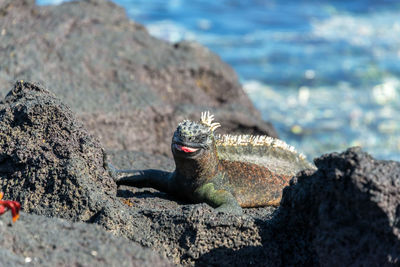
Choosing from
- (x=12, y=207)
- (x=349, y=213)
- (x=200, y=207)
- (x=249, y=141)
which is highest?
(x=349, y=213)

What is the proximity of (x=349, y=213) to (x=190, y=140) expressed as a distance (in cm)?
156

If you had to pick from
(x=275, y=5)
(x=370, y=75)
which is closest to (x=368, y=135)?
(x=370, y=75)

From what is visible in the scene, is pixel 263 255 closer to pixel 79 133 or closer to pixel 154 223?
pixel 154 223

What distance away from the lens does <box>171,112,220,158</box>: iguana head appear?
13.5 ft

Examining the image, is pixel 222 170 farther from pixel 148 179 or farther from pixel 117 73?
pixel 117 73

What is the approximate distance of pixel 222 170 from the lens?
4.65 meters

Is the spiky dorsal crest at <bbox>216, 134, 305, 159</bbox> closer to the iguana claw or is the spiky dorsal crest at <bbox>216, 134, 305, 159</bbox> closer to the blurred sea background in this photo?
the iguana claw

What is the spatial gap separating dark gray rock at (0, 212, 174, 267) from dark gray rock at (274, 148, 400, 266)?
874mm

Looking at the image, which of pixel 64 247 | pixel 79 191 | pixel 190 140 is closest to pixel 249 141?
pixel 190 140

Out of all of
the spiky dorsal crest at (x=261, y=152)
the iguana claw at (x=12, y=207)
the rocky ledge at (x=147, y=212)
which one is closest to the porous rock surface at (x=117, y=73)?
the rocky ledge at (x=147, y=212)

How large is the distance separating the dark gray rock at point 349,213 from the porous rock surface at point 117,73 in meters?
3.34

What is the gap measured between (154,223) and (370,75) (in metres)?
13.4

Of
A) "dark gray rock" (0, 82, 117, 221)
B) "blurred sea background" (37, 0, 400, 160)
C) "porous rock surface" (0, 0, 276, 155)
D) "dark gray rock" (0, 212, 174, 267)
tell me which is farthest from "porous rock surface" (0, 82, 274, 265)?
"blurred sea background" (37, 0, 400, 160)

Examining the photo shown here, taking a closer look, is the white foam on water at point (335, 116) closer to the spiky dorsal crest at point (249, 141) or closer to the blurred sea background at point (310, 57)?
the blurred sea background at point (310, 57)
